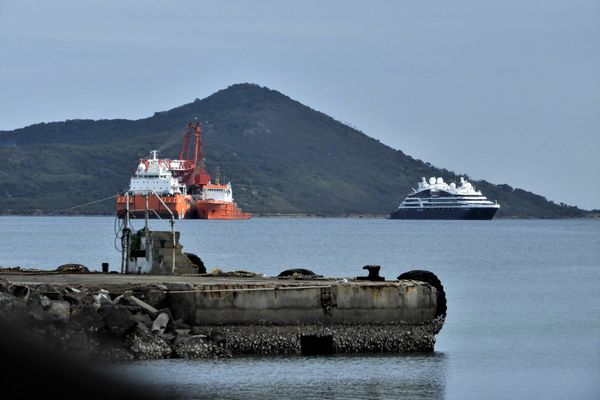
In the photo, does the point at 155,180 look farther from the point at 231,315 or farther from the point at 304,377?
the point at 304,377

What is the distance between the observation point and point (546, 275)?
55312mm

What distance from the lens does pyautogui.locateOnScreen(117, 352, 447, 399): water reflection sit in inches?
595

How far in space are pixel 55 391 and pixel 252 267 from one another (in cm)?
5155

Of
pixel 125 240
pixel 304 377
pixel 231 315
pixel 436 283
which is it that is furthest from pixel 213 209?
pixel 304 377

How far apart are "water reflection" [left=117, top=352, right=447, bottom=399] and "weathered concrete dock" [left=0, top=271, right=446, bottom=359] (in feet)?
0.85

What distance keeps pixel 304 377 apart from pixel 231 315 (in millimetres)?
1444

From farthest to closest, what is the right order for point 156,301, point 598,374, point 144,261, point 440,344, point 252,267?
point 252,267 < point 440,344 < point 144,261 < point 598,374 < point 156,301

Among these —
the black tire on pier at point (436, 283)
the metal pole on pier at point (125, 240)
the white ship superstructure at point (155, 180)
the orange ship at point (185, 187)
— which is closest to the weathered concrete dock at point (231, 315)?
the black tire on pier at point (436, 283)

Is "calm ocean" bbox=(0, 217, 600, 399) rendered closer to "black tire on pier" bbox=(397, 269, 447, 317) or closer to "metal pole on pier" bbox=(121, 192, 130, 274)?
"black tire on pier" bbox=(397, 269, 447, 317)

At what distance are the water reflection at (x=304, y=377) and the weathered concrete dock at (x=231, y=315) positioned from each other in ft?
0.85

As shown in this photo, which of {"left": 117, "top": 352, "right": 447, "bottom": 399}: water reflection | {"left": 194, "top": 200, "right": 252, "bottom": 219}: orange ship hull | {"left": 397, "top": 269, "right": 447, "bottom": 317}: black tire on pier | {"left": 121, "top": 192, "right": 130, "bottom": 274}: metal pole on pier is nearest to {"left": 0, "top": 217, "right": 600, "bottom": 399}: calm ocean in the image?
{"left": 117, "top": 352, "right": 447, "bottom": 399}: water reflection

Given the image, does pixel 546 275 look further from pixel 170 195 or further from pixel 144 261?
pixel 170 195

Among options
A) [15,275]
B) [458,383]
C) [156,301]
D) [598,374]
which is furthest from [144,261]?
[598,374]

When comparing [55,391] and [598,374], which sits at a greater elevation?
[55,391]
